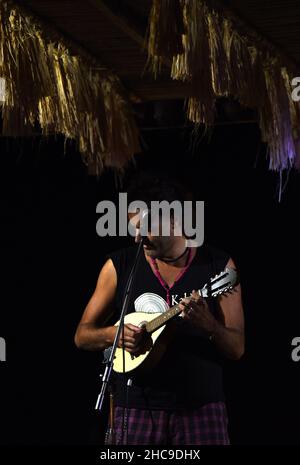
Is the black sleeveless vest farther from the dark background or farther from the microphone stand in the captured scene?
the dark background

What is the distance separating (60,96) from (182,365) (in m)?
1.16

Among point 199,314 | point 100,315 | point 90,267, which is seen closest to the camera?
point 199,314

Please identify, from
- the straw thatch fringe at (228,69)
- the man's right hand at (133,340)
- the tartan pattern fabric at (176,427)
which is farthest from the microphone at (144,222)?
the tartan pattern fabric at (176,427)

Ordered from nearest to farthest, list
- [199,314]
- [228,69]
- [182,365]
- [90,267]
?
[199,314]
[182,365]
[228,69]
[90,267]

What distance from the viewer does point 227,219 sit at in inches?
197

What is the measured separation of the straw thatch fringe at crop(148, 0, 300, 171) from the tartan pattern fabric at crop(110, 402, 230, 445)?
1.11 meters

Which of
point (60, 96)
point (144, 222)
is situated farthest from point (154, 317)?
point (60, 96)

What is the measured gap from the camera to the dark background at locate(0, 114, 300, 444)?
4949 mm

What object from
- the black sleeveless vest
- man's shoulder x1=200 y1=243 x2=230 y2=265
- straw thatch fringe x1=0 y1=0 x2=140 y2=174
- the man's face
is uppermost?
straw thatch fringe x1=0 y1=0 x2=140 y2=174

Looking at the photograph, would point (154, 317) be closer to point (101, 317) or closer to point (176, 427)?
point (101, 317)

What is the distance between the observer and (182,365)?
11.4ft

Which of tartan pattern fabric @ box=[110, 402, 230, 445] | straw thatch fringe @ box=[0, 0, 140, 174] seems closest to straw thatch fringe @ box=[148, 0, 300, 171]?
straw thatch fringe @ box=[0, 0, 140, 174]
